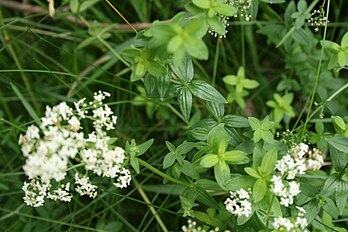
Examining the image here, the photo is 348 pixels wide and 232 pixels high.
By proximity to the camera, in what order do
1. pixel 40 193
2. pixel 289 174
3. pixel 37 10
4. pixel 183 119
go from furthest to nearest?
pixel 37 10 < pixel 183 119 < pixel 40 193 < pixel 289 174

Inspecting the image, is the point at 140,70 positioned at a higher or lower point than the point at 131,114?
higher

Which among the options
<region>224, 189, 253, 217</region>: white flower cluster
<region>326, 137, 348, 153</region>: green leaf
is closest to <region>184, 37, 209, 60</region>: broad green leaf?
<region>224, 189, 253, 217</region>: white flower cluster

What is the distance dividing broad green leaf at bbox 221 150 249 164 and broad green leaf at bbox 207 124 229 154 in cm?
2

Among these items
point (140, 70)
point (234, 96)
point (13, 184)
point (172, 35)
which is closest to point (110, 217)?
point (13, 184)

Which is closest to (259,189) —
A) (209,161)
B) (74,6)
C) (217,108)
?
(209,161)

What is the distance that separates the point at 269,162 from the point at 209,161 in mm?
210

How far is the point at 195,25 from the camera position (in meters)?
1.54

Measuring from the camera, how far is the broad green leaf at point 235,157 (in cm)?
183

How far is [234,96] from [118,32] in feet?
2.52

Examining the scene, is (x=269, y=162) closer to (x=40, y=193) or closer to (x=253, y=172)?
(x=253, y=172)

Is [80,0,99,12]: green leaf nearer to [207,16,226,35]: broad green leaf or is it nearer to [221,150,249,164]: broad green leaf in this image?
[207,16,226,35]: broad green leaf

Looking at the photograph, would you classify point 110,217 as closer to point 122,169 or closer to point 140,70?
point 122,169

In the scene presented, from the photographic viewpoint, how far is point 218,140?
187 cm

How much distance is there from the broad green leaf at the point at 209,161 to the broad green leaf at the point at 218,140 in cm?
3
